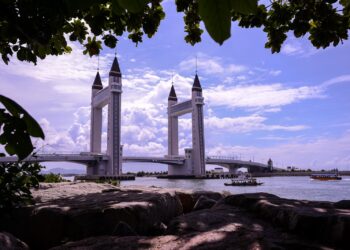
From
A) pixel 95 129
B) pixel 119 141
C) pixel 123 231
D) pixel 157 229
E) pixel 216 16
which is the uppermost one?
pixel 95 129

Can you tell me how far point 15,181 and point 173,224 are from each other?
2636mm

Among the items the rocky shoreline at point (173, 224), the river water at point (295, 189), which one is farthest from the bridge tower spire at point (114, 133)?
the rocky shoreline at point (173, 224)

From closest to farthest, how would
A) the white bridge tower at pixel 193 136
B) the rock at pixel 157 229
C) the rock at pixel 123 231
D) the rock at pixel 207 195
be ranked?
1. the rock at pixel 123 231
2. the rock at pixel 157 229
3. the rock at pixel 207 195
4. the white bridge tower at pixel 193 136

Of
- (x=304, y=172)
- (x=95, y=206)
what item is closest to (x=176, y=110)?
(x=304, y=172)

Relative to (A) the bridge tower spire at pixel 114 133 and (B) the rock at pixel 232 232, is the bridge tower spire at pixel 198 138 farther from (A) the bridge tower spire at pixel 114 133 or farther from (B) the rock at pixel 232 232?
(B) the rock at pixel 232 232

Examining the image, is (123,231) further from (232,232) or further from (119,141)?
(119,141)

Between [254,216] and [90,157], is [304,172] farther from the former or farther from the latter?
[254,216]

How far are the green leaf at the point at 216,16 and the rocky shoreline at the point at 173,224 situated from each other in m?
2.54

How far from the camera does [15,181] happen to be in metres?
5.30

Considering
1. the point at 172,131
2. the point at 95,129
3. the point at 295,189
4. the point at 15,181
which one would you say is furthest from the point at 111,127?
the point at 15,181

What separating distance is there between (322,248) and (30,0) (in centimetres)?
275

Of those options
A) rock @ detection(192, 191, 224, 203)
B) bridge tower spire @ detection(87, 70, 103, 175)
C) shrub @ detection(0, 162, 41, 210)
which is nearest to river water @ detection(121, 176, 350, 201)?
rock @ detection(192, 191, 224, 203)

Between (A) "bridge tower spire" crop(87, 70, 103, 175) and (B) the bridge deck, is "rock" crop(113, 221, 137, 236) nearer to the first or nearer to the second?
(B) the bridge deck

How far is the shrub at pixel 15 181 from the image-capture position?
5035mm
